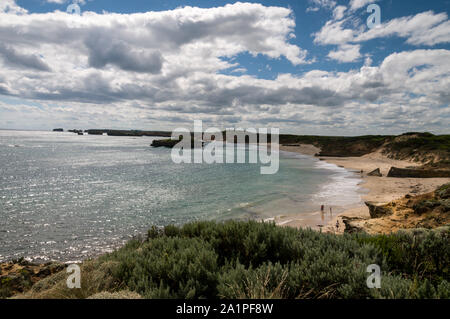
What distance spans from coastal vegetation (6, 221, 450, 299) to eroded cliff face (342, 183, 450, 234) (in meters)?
6.32

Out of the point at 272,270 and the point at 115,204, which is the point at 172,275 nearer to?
the point at 272,270

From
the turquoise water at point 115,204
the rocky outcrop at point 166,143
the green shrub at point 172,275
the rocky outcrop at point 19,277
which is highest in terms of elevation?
the rocky outcrop at point 166,143

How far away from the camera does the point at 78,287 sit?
165 inches

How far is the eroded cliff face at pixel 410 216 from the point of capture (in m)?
11.1

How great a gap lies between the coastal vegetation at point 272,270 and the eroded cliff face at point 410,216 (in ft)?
20.7

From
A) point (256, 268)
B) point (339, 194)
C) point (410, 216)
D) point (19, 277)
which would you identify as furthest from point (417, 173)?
point (19, 277)

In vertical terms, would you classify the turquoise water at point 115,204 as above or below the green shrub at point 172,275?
below

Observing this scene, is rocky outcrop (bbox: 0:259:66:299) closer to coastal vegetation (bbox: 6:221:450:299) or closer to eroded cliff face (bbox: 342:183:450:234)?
coastal vegetation (bbox: 6:221:450:299)

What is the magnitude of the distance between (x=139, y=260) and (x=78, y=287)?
3.69ft

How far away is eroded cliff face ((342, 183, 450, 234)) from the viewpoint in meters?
11.1

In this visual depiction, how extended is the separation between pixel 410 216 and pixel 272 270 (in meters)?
12.6

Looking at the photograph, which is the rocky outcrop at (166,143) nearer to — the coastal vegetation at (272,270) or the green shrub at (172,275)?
the coastal vegetation at (272,270)

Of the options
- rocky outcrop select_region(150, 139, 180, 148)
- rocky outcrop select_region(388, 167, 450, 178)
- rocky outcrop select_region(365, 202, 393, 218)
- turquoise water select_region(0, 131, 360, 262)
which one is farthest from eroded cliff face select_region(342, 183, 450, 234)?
rocky outcrop select_region(150, 139, 180, 148)

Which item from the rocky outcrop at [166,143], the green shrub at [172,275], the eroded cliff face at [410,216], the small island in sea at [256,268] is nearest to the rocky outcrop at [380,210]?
the eroded cliff face at [410,216]
